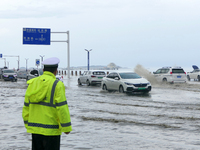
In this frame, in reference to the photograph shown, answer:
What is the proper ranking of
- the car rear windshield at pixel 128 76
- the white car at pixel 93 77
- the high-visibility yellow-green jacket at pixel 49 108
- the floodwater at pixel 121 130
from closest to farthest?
the high-visibility yellow-green jacket at pixel 49 108
the floodwater at pixel 121 130
the car rear windshield at pixel 128 76
the white car at pixel 93 77

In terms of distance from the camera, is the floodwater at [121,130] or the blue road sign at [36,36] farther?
the blue road sign at [36,36]

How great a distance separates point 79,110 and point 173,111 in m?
3.76

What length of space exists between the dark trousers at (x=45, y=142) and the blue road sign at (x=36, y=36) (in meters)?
45.8

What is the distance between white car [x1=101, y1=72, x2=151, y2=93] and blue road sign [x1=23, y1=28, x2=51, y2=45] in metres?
25.9

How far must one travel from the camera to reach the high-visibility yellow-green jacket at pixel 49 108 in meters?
4.31

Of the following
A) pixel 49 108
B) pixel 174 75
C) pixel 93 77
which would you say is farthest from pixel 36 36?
pixel 49 108

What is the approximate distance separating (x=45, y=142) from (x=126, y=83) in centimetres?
1817

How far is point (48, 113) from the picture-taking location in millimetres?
4355

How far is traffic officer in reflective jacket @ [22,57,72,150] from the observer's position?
4316 mm

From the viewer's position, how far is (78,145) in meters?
7.61

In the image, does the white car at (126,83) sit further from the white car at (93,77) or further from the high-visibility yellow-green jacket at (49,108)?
the high-visibility yellow-green jacket at (49,108)

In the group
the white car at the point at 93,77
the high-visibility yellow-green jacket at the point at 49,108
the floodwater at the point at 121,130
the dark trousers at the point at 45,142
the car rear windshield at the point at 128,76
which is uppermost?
the high-visibility yellow-green jacket at the point at 49,108

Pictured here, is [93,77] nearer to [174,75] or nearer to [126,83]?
[174,75]

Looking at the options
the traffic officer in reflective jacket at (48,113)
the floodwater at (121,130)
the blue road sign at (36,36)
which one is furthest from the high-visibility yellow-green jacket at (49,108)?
the blue road sign at (36,36)
